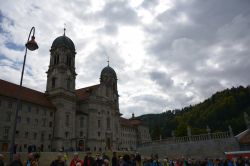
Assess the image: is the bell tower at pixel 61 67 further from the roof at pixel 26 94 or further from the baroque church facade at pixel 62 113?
the roof at pixel 26 94

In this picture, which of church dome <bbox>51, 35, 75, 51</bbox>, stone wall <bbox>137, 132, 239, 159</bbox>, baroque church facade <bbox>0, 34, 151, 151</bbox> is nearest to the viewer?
stone wall <bbox>137, 132, 239, 159</bbox>

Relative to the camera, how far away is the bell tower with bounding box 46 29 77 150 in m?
53.2

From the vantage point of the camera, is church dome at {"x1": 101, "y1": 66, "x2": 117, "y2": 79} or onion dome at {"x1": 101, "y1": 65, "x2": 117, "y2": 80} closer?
onion dome at {"x1": 101, "y1": 65, "x2": 117, "y2": 80}

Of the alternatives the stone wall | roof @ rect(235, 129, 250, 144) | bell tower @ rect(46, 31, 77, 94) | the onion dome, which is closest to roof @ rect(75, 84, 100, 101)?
bell tower @ rect(46, 31, 77, 94)

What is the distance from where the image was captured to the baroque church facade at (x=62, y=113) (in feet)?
148

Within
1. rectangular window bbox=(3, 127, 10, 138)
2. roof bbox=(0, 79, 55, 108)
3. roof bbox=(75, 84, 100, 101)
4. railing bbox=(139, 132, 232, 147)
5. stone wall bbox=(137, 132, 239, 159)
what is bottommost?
stone wall bbox=(137, 132, 239, 159)

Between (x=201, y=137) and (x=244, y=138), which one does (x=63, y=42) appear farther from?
(x=244, y=138)

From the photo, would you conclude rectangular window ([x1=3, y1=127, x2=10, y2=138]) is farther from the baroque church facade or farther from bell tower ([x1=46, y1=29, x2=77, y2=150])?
bell tower ([x1=46, y1=29, x2=77, y2=150])

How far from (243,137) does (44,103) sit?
40.0 metres

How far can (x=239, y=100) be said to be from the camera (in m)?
100

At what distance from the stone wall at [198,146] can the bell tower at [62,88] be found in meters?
23.6

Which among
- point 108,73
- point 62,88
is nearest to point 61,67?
point 62,88

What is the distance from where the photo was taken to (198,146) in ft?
105

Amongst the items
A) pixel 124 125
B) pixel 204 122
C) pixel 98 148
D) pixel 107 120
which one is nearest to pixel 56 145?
pixel 98 148
